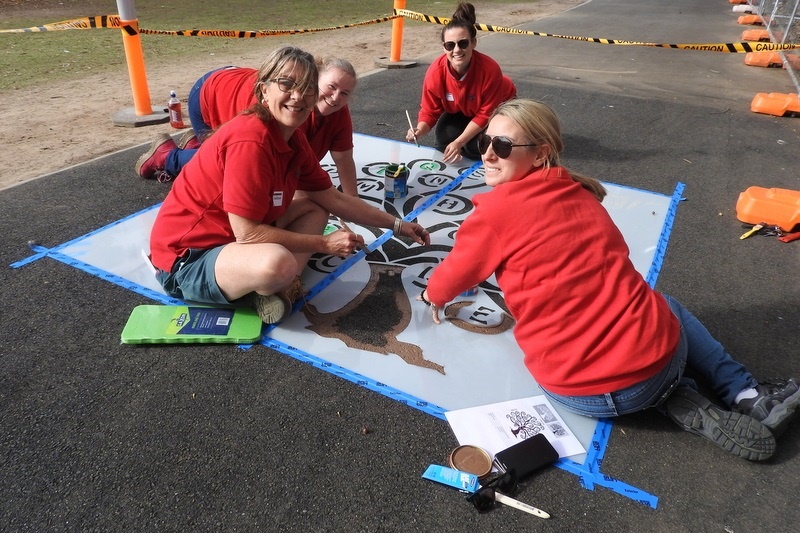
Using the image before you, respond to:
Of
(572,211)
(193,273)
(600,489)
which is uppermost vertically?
(572,211)

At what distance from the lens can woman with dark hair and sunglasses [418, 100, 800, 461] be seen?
1.91 m

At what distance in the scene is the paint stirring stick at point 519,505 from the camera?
182 cm

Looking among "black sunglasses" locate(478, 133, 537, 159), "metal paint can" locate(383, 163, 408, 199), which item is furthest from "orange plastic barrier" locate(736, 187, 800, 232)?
"black sunglasses" locate(478, 133, 537, 159)

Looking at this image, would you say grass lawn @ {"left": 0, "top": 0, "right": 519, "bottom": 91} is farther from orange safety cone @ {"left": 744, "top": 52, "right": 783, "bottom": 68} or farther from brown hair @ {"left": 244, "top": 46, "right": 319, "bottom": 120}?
orange safety cone @ {"left": 744, "top": 52, "right": 783, "bottom": 68}

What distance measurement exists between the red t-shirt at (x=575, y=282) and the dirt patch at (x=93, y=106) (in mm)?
3304

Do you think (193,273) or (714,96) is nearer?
(193,273)

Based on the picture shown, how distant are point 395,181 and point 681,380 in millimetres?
2282

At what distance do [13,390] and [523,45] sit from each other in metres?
9.53

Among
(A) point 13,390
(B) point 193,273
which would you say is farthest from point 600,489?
(A) point 13,390

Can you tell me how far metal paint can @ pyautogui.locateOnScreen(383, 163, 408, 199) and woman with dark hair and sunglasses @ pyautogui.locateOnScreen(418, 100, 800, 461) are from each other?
69.6 inches

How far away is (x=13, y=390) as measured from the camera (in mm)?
2195

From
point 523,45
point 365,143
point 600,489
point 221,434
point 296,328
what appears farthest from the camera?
point 523,45

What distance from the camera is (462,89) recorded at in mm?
4480

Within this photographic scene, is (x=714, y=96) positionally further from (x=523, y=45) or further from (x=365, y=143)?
(x=365, y=143)
